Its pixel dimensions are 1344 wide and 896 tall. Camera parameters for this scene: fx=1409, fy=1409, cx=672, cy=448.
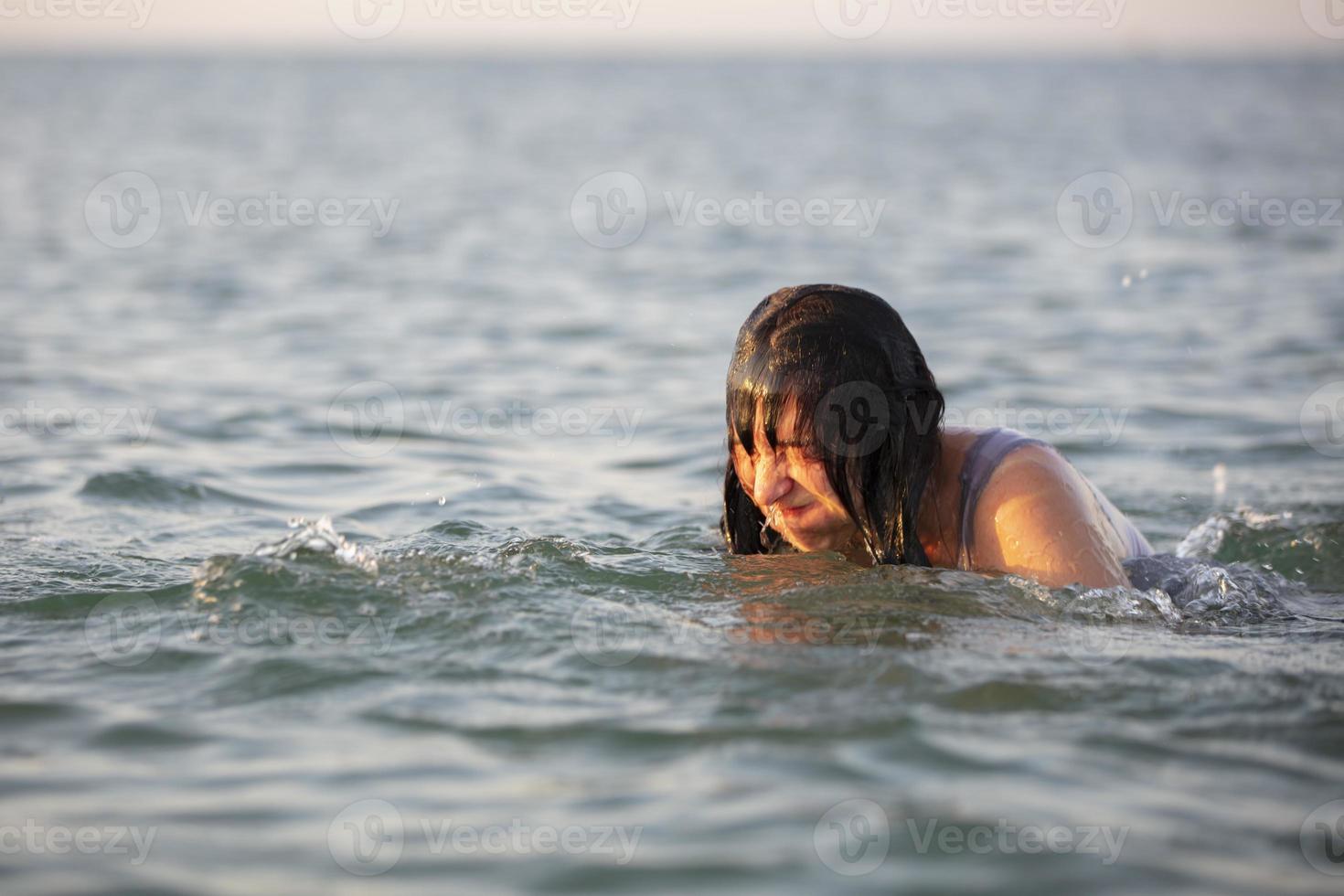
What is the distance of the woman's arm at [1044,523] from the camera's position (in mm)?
3877

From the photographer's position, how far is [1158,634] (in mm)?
4012

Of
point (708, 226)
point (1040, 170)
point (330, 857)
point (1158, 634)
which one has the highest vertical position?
point (1040, 170)

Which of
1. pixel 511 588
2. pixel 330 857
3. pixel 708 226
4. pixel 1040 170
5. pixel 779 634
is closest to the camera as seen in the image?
pixel 330 857

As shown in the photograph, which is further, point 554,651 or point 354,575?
point 354,575

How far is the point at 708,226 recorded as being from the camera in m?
18.5

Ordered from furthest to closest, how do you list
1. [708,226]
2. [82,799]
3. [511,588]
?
[708,226] → [511,588] → [82,799]

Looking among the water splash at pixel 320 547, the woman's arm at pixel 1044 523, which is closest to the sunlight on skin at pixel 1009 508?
the woman's arm at pixel 1044 523

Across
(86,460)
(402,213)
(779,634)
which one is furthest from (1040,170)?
(779,634)

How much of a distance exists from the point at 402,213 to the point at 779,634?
17446 millimetres

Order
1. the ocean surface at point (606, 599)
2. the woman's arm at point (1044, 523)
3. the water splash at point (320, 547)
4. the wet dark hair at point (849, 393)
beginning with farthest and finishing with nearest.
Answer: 1. the water splash at point (320, 547)
2. the woman's arm at point (1044, 523)
3. the wet dark hair at point (849, 393)
4. the ocean surface at point (606, 599)

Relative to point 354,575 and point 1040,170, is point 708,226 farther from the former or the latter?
point 354,575

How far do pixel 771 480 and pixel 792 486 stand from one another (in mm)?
73

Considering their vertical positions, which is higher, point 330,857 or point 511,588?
point 511,588

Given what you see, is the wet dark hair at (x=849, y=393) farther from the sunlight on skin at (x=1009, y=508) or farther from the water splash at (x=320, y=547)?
the water splash at (x=320, y=547)
